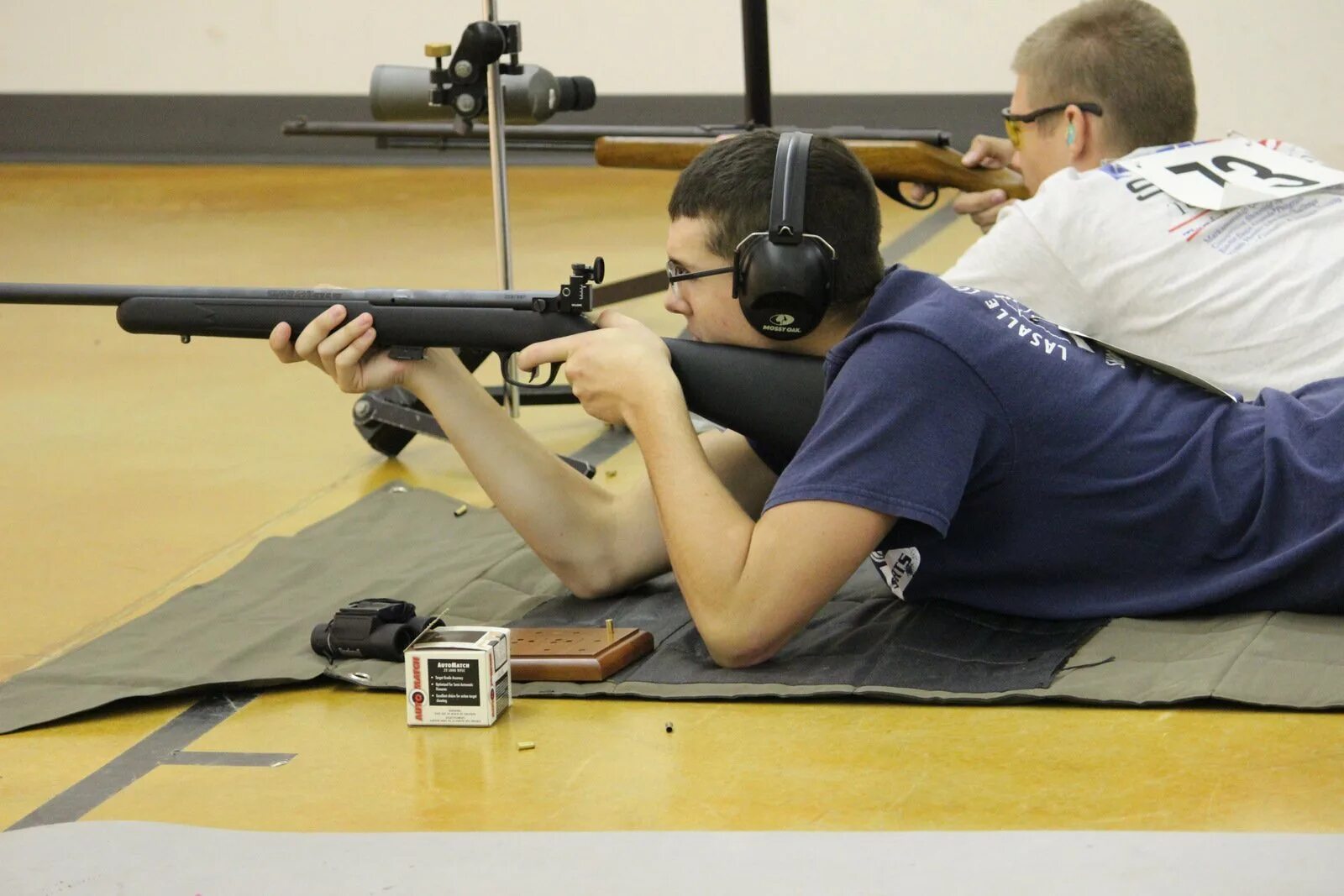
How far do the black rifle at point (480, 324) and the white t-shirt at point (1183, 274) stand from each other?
727 millimetres

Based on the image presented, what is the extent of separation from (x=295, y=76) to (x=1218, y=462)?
8.09 m

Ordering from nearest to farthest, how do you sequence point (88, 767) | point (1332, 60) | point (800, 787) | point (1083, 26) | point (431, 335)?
point (800, 787) → point (88, 767) → point (431, 335) → point (1083, 26) → point (1332, 60)

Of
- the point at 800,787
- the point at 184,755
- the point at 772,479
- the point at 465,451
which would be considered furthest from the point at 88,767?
the point at 772,479

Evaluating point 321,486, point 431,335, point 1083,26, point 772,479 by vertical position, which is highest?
point 1083,26

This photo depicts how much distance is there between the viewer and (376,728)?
2.26m

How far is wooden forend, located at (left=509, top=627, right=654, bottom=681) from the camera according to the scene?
92.7 inches

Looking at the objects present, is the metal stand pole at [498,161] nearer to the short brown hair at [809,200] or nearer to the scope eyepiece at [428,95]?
the scope eyepiece at [428,95]

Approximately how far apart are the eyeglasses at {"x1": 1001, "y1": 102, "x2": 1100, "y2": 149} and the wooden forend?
1447 mm

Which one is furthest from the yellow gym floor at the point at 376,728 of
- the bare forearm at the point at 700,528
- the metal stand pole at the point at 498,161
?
the metal stand pole at the point at 498,161

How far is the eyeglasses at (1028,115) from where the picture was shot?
320cm

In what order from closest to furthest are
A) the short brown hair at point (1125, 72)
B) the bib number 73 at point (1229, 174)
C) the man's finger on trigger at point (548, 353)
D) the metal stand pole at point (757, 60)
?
the man's finger on trigger at point (548, 353), the bib number 73 at point (1229, 174), the short brown hair at point (1125, 72), the metal stand pole at point (757, 60)

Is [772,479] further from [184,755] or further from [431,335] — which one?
[184,755]

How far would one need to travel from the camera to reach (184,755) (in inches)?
86.5

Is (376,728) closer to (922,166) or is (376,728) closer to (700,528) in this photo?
(700,528)
